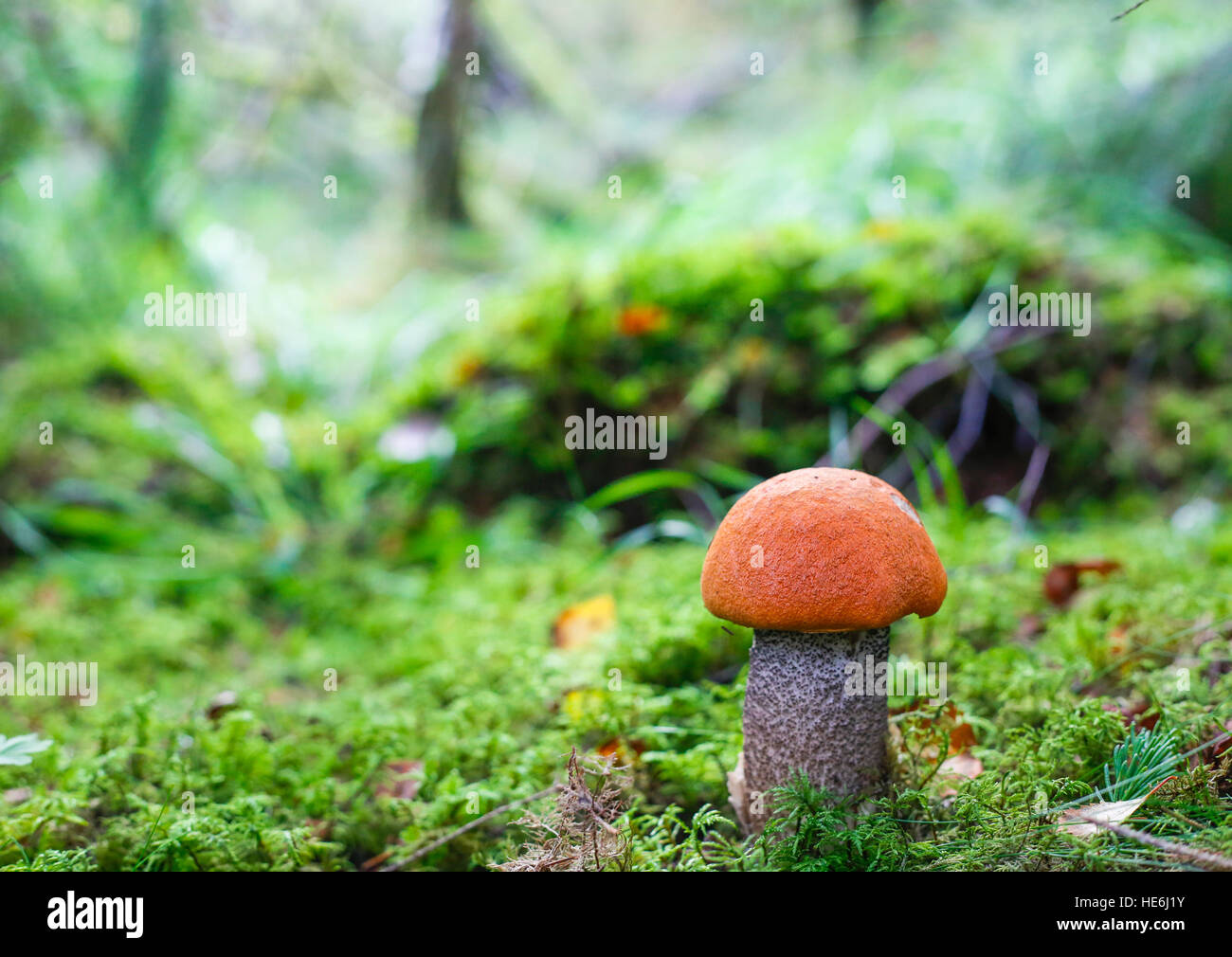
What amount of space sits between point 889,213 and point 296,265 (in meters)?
4.86

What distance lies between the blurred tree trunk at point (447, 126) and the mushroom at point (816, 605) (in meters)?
4.65

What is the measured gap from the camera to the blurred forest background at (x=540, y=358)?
2.68m

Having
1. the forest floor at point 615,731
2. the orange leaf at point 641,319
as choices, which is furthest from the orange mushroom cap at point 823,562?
the orange leaf at point 641,319

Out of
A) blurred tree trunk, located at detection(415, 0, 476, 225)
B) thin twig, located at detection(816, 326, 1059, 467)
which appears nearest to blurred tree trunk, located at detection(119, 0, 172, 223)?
blurred tree trunk, located at detection(415, 0, 476, 225)

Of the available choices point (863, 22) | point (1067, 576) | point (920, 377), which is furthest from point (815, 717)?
point (863, 22)

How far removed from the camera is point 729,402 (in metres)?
3.21

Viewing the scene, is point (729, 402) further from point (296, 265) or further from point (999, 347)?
point (296, 265)

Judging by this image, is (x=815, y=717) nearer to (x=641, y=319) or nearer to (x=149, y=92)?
(x=641, y=319)

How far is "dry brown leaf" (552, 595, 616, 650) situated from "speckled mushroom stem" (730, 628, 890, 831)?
85 cm

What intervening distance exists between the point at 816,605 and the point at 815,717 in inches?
9.5

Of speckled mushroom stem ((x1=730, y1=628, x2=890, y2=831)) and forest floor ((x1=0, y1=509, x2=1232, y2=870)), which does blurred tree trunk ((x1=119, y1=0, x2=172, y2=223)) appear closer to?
forest floor ((x1=0, y1=509, x2=1232, y2=870))
